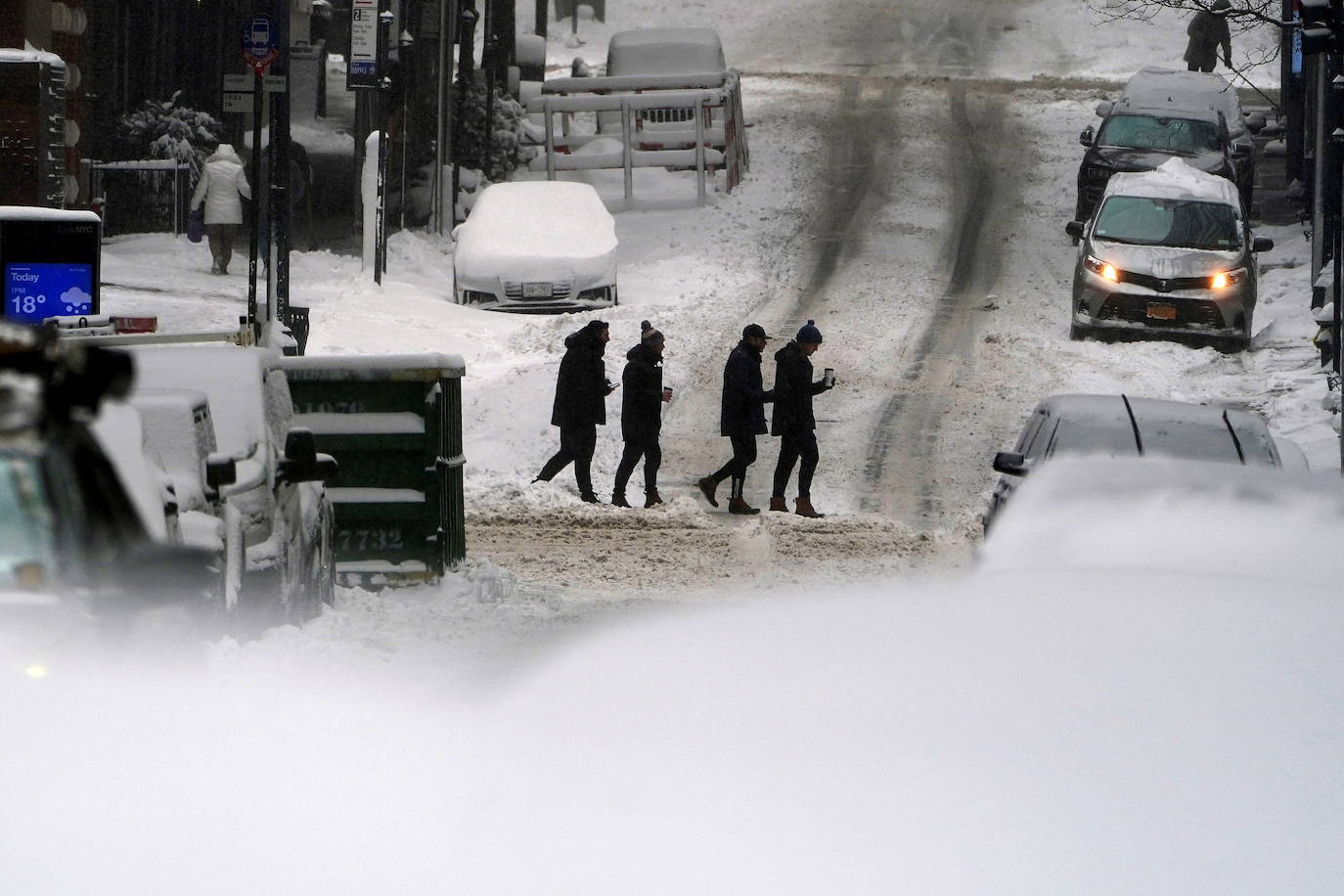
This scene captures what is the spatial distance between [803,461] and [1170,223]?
8.86 meters

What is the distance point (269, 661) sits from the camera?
22.4ft

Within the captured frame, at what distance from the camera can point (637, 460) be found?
1600cm

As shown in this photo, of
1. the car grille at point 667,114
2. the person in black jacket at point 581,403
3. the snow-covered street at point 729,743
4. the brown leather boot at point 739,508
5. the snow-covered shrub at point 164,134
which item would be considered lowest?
the brown leather boot at point 739,508

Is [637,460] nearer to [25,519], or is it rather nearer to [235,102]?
[235,102]

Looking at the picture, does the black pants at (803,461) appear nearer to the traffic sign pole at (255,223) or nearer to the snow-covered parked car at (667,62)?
the traffic sign pole at (255,223)

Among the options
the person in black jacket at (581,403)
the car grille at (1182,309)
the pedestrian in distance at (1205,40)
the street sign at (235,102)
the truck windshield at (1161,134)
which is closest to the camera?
the person in black jacket at (581,403)

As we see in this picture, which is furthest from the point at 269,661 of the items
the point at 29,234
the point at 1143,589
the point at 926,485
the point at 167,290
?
the point at 167,290

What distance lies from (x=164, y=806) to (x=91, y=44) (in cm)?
2602

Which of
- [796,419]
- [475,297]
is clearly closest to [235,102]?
[475,297]

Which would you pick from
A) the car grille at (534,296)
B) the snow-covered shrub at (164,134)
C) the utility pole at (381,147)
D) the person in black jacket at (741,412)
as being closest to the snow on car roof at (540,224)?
the car grille at (534,296)

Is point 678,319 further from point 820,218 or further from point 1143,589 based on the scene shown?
point 1143,589

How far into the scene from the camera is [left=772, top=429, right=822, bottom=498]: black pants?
51.9 ft

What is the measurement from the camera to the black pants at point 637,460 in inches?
625

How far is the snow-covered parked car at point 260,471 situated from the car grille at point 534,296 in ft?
45.9
